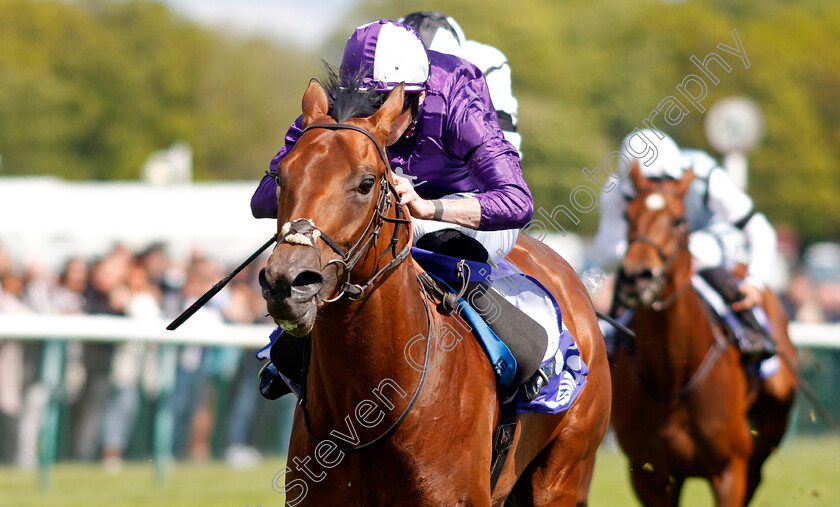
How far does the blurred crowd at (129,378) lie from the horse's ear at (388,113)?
5966 millimetres

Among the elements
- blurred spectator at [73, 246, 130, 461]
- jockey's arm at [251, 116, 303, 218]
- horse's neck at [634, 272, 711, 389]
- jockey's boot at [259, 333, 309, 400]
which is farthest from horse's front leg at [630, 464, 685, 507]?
blurred spectator at [73, 246, 130, 461]

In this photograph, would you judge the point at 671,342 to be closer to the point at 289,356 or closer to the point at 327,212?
the point at 289,356

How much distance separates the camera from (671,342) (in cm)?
629

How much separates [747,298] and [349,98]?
435cm

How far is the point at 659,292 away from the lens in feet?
20.2

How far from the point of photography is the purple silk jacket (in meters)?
3.52

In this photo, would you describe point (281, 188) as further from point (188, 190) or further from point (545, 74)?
point (545, 74)

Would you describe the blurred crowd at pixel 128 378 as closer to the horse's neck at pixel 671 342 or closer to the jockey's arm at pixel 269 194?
the horse's neck at pixel 671 342

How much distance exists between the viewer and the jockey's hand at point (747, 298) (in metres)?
6.82

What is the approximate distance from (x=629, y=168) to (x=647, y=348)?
3.56ft

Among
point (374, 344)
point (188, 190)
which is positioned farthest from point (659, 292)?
point (188, 190)

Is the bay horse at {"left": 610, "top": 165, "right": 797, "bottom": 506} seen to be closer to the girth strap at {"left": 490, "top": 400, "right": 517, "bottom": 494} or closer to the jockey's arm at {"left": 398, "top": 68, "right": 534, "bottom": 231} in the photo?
the girth strap at {"left": 490, "top": 400, "right": 517, "bottom": 494}

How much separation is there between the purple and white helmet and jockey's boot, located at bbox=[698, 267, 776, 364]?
384cm

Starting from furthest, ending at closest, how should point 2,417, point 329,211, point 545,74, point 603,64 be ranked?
point 603,64, point 545,74, point 2,417, point 329,211
